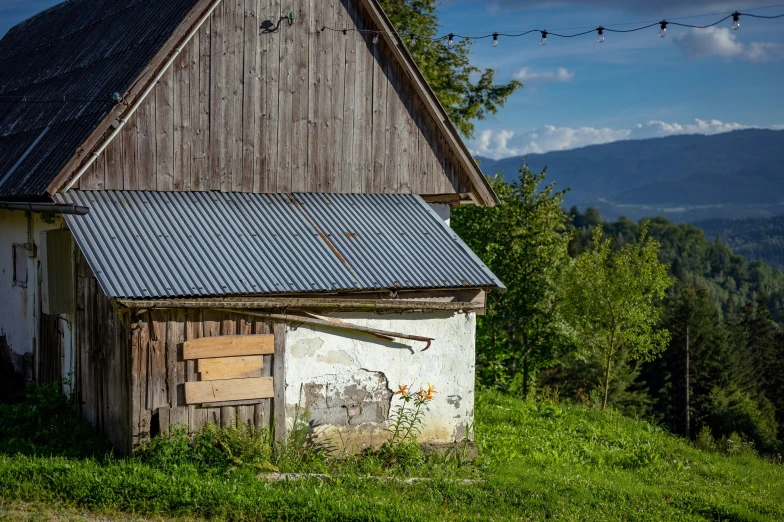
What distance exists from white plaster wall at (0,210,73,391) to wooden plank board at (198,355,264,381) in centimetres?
247

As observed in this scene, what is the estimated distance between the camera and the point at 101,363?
10.7m

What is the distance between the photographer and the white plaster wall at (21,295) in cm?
1173

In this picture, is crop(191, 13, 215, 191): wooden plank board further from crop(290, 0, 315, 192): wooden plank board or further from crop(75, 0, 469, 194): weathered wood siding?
crop(290, 0, 315, 192): wooden plank board

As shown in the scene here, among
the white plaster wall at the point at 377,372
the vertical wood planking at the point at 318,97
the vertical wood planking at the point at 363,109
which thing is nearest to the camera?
the white plaster wall at the point at 377,372

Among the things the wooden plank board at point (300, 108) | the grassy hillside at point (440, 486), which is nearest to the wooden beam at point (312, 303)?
the grassy hillside at point (440, 486)

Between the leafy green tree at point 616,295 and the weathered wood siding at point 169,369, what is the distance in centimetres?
1723

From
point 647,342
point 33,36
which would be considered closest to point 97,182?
point 33,36

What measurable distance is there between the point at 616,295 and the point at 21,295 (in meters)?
18.1

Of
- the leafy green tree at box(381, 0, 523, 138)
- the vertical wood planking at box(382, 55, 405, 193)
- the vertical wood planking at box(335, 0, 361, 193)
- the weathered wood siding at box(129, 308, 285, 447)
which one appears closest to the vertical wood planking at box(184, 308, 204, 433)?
the weathered wood siding at box(129, 308, 285, 447)

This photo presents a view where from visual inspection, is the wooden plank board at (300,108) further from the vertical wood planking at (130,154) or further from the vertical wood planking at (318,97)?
the vertical wood planking at (130,154)

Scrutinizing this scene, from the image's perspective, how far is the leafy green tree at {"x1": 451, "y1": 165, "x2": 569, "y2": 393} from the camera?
88.9 ft

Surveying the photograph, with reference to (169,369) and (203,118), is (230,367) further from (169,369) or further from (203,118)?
(203,118)

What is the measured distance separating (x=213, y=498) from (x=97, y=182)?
504 centimetres

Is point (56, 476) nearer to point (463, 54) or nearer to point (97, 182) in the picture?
point (97, 182)
